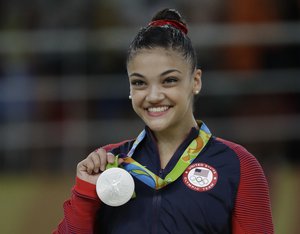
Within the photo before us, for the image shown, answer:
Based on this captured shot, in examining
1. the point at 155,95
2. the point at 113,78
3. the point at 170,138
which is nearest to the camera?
the point at 155,95

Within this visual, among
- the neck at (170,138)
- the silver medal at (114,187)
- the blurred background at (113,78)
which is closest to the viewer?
the silver medal at (114,187)

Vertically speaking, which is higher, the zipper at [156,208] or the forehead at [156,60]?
the forehead at [156,60]

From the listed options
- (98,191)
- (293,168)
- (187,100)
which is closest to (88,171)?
(98,191)

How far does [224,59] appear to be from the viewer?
6.66 meters

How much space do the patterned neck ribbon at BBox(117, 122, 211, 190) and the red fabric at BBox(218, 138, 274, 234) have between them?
169mm

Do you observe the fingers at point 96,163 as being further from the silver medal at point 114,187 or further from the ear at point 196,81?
the ear at point 196,81

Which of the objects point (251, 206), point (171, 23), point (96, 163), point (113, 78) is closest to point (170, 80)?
point (171, 23)

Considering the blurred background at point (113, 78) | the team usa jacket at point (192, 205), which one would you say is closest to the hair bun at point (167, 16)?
the team usa jacket at point (192, 205)

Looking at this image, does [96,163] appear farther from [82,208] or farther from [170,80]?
[170,80]

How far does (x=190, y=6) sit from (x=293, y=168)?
144 centimetres

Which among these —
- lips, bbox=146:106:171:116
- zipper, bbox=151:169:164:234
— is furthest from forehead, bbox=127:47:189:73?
zipper, bbox=151:169:164:234

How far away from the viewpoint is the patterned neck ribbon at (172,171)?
9.61 ft

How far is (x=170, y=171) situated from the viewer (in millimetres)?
2967

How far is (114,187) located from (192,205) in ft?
0.89
